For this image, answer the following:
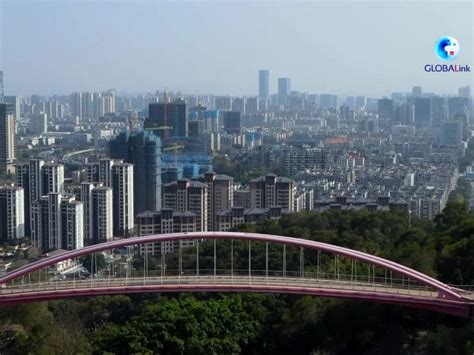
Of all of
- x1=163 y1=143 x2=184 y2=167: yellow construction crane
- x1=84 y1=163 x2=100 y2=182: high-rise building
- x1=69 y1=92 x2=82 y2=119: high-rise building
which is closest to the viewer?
x1=84 y1=163 x2=100 y2=182: high-rise building

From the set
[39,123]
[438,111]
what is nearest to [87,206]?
[438,111]

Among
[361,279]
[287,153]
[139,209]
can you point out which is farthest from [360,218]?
[287,153]

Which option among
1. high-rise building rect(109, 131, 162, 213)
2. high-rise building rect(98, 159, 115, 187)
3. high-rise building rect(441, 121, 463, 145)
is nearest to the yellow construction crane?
high-rise building rect(109, 131, 162, 213)

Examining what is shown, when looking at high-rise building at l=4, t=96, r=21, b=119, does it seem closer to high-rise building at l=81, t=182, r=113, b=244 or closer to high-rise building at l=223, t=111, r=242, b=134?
high-rise building at l=223, t=111, r=242, b=134

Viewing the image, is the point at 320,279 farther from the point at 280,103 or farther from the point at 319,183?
the point at 280,103

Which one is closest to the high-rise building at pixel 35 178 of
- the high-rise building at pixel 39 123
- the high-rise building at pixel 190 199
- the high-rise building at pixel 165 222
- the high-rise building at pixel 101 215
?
the high-rise building at pixel 101 215

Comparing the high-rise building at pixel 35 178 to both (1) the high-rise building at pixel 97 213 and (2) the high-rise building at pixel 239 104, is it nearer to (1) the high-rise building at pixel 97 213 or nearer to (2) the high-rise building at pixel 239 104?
(1) the high-rise building at pixel 97 213
